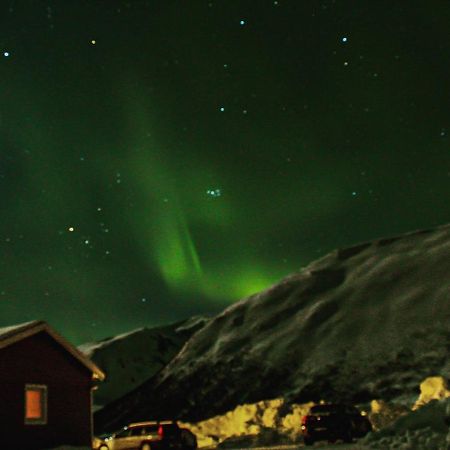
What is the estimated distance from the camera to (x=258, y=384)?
3110 inches

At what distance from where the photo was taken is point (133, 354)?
163 meters

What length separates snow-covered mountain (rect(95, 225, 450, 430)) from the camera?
2808 inches

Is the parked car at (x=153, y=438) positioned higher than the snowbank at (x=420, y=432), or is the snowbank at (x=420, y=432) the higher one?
the snowbank at (x=420, y=432)

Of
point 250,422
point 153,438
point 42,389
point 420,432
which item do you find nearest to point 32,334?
point 42,389

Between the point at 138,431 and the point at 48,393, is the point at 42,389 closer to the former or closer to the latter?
the point at 48,393

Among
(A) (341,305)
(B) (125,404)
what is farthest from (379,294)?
(B) (125,404)

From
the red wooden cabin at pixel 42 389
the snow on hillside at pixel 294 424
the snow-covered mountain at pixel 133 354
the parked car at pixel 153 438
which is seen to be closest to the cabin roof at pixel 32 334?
the red wooden cabin at pixel 42 389

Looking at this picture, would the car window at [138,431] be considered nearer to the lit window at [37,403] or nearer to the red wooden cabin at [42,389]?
the red wooden cabin at [42,389]

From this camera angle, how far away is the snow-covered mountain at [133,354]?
148 metres

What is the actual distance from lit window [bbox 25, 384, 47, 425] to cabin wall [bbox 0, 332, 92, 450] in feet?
0.61

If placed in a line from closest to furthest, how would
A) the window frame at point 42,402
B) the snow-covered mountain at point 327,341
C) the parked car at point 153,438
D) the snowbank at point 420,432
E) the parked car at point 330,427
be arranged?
the snowbank at point 420,432 < the parked car at point 153,438 < the window frame at point 42,402 < the parked car at point 330,427 < the snow-covered mountain at point 327,341

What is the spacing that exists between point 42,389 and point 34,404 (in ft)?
2.21

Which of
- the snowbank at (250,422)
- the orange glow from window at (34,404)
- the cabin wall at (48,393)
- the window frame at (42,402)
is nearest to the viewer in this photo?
the cabin wall at (48,393)

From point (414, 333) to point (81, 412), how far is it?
48.0m
